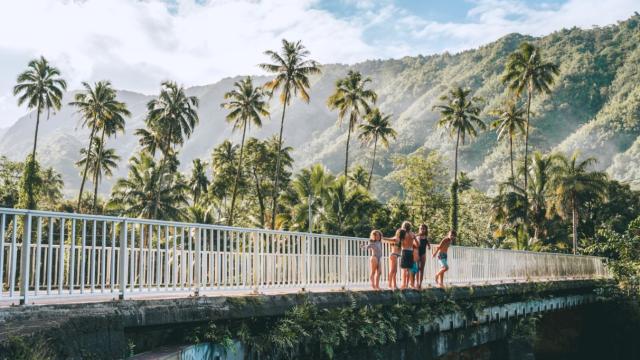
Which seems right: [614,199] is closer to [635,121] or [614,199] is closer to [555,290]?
[555,290]

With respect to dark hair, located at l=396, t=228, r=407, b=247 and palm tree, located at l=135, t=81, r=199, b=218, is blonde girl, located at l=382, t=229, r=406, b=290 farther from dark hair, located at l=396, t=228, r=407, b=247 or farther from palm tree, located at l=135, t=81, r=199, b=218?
palm tree, located at l=135, t=81, r=199, b=218

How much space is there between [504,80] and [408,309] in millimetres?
45893

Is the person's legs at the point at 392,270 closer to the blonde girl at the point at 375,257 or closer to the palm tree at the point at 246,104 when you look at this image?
the blonde girl at the point at 375,257

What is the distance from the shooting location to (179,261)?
8672 millimetres

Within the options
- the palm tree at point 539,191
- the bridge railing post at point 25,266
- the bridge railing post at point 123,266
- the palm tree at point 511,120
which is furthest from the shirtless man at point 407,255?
the palm tree at point 511,120

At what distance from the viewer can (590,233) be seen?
56.7m

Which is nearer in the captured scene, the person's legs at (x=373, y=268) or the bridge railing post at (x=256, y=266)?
the bridge railing post at (x=256, y=266)

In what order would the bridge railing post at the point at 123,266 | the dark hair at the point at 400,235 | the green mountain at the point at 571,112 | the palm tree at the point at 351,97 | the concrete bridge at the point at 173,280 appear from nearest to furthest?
the concrete bridge at the point at 173,280
the bridge railing post at the point at 123,266
the dark hair at the point at 400,235
the palm tree at the point at 351,97
the green mountain at the point at 571,112

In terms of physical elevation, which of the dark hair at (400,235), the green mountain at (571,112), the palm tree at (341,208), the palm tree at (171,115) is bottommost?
the dark hair at (400,235)

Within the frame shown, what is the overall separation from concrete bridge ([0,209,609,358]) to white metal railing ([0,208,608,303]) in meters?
0.02

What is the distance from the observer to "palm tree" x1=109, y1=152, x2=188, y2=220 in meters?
51.1

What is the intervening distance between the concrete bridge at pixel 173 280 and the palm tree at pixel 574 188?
35118mm

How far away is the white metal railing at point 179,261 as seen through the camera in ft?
21.2

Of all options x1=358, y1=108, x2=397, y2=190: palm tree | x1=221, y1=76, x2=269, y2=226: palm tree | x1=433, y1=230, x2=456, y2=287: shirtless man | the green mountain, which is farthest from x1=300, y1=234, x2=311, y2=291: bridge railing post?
the green mountain
